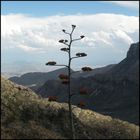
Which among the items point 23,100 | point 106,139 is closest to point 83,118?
point 106,139

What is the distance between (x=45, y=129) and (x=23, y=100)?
5.32 m

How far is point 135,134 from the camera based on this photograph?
50.4 m

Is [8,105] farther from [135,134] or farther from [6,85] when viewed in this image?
[135,134]

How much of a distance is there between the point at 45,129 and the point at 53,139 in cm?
224

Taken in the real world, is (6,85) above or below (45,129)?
above

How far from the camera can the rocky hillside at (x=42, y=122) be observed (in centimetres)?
3969

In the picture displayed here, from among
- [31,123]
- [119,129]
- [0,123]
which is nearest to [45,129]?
[31,123]

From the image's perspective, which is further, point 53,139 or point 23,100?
point 23,100

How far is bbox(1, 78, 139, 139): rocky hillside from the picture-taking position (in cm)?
3969

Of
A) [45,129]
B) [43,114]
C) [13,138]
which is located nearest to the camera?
[13,138]

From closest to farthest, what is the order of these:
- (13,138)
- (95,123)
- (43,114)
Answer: (13,138), (43,114), (95,123)

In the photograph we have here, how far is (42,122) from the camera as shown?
139ft

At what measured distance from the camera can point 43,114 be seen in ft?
144

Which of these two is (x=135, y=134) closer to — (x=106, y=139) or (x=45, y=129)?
(x=106, y=139)
